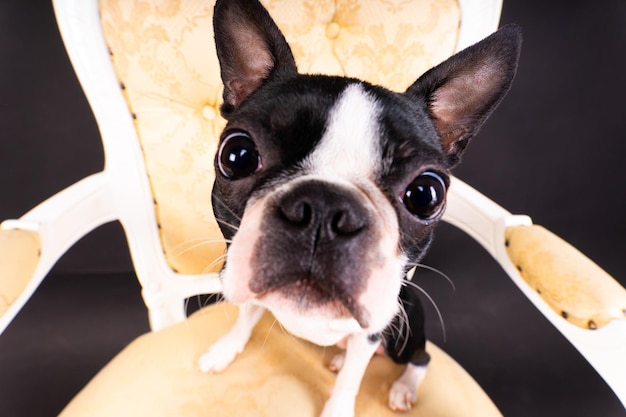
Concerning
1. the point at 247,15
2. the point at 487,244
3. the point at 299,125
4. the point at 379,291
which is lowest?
the point at 487,244

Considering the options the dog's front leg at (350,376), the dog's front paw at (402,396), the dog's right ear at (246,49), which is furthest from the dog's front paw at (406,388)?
the dog's right ear at (246,49)

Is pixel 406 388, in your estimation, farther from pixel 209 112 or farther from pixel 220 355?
pixel 209 112

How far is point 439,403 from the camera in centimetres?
103

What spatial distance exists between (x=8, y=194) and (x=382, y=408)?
1736mm

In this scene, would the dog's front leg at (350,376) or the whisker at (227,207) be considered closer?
the whisker at (227,207)

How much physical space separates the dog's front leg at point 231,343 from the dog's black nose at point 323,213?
0.45 meters

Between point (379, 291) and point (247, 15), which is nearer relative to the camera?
point (379, 291)

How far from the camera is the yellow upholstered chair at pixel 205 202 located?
2.98 ft

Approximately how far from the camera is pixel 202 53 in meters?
1.08

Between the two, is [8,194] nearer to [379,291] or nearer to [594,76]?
[379,291]

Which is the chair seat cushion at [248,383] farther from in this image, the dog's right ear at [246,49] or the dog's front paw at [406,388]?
the dog's right ear at [246,49]

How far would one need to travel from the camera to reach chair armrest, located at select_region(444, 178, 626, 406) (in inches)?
32.2

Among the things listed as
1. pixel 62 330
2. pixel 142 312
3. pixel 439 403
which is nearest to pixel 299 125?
pixel 439 403

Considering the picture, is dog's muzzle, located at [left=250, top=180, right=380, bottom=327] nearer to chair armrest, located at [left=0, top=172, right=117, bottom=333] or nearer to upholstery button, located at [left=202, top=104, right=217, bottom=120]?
chair armrest, located at [left=0, top=172, right=117, bottom=333]
